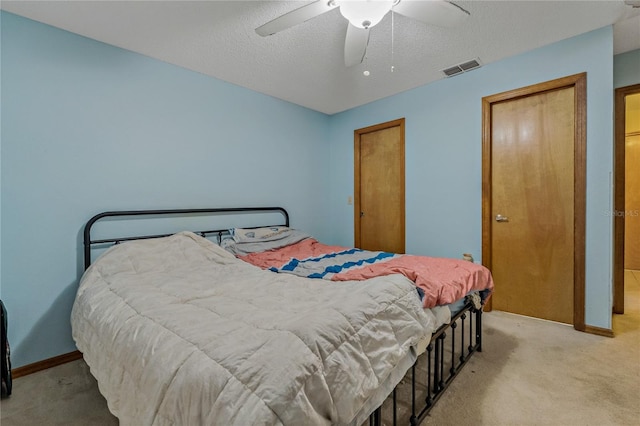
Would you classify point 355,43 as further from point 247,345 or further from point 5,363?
point 5,363

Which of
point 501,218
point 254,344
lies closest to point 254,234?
point 254,344

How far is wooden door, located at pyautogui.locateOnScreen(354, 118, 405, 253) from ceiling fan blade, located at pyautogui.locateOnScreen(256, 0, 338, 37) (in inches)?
83.6

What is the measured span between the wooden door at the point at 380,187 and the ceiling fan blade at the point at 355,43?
1551mm

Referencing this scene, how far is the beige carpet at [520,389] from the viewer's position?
1.48m

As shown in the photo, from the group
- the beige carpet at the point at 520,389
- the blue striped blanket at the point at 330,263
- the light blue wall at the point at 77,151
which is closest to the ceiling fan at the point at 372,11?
the light blue wall at the point at 77,151

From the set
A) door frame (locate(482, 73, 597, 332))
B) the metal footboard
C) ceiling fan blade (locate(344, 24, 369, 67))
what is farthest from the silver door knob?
ceiling fan blade (locate(344, 24, 369, 67))

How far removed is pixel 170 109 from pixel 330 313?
8.33 ft

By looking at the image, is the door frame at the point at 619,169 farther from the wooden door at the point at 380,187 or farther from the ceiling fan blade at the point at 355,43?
the ceiling fan blade at the point at 355,43

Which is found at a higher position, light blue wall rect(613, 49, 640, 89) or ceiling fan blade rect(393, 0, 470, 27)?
light blue wall rect(613, 49, 640, 89)

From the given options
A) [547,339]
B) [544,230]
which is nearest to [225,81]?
[544,230]

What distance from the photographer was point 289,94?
346 centimetres

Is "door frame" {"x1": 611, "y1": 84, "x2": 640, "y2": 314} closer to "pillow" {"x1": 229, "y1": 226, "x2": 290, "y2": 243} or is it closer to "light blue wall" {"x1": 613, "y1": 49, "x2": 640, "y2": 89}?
"light blue wall" {"x1": 613, "y1": 49, "x2": 640, "y2": 89}

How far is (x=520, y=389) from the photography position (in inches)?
66.1

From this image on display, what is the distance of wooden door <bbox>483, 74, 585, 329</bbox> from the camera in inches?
95.8
